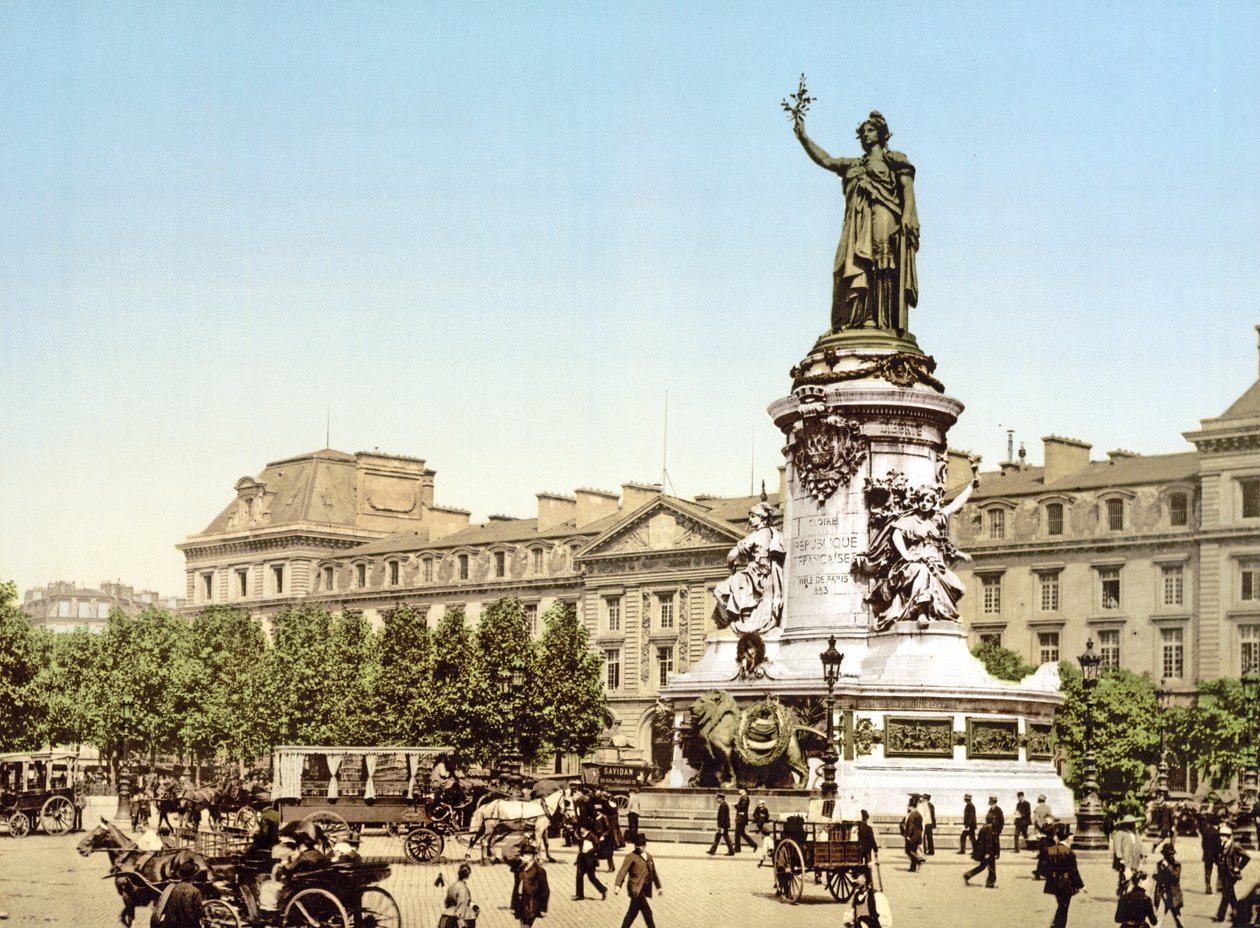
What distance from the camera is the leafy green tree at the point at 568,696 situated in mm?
76250

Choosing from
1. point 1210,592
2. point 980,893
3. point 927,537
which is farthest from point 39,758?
point 1210,592

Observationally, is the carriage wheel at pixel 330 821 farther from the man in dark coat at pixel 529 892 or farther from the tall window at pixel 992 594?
the tall window at pixel 992 594

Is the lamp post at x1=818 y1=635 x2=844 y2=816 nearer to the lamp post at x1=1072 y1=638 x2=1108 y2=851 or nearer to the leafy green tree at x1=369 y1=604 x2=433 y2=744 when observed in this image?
the lamp post at x1=1072 y1=638 x2=1108 y2=851

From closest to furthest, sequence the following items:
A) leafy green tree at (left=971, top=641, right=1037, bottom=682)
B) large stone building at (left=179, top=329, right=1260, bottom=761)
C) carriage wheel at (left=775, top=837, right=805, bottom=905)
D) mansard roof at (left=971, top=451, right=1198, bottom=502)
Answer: carriage wheel at (left=775, top=837, right=805, bottom=905)
leafy green tree at (left=971, top=641, right=1037, bottom=682)
large stone building at (left=179, top=329, right=1260, bottom=761)
mansard roof at (left=971, top=451, right=1198, bottom=502)

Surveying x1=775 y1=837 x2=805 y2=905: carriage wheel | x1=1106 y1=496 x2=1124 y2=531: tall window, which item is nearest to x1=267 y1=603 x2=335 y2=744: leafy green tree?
x1=1106 y1=496 x2=1124 y2=531: tall window

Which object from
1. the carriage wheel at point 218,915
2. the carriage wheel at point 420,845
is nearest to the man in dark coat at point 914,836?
the carriage wheel at point 420,845

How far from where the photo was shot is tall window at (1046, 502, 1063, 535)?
9531 centimetres

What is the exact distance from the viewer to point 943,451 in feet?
165

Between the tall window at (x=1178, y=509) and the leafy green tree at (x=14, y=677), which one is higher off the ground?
the tall window at (x=1178, y=509)

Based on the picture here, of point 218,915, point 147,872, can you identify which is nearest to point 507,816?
point 147,872

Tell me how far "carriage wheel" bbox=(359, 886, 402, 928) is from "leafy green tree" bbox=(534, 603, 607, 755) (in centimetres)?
4475

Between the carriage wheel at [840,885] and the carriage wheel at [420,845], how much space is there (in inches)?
401

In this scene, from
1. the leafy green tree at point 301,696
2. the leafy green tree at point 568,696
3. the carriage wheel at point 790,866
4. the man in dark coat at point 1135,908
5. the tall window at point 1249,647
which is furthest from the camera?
the tall window at point 1249,647

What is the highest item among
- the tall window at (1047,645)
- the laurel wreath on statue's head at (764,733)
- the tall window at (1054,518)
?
the tall window at (1054,518)
